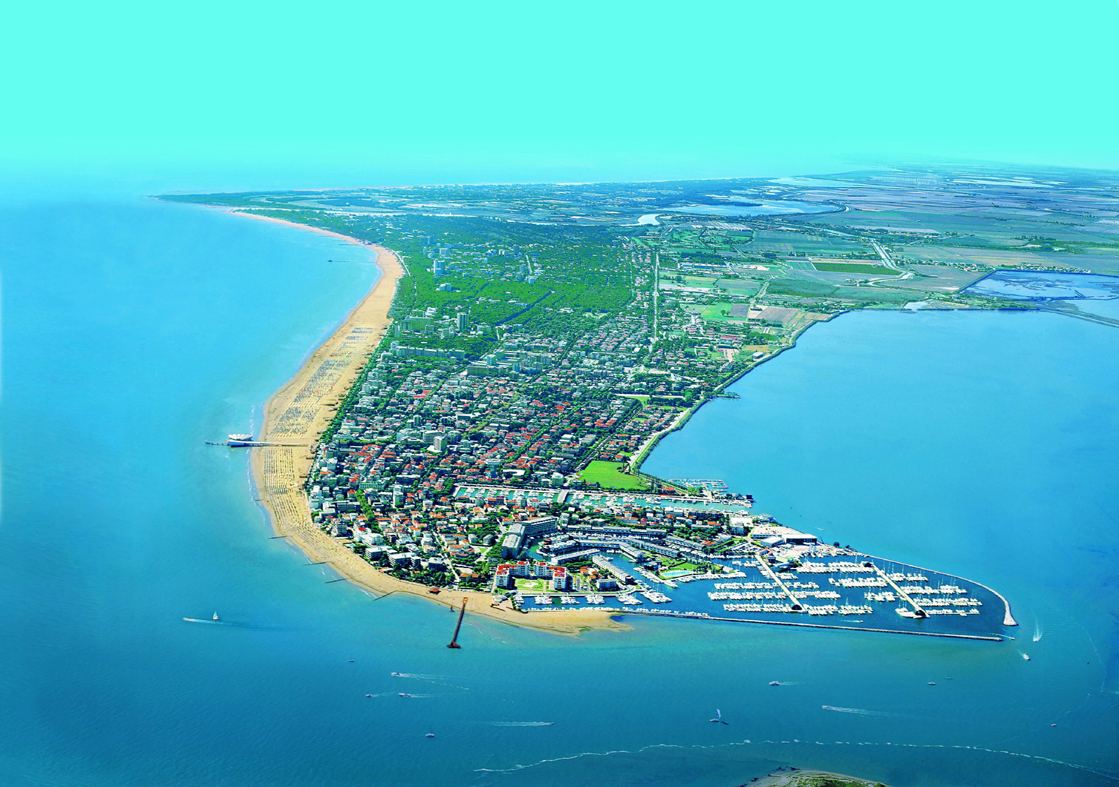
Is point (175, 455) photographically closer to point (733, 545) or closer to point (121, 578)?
point (121, 578)

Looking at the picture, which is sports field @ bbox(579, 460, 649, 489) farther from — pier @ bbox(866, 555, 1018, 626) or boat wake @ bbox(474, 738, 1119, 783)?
boat wake @ bbox(474, 738, 1119, 783)

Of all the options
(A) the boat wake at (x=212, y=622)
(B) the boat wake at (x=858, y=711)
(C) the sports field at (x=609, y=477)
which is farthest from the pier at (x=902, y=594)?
(A) the boat wake at (x=212, y=622)

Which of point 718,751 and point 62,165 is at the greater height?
point 62,165

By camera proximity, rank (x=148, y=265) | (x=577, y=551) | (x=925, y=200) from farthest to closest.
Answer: (x=925, y=200)
(x=148, y=265)
(x=577, y=551)

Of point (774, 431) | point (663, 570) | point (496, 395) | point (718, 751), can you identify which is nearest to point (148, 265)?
point (496, 395)

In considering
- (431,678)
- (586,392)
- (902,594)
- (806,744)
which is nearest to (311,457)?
(586,392)
